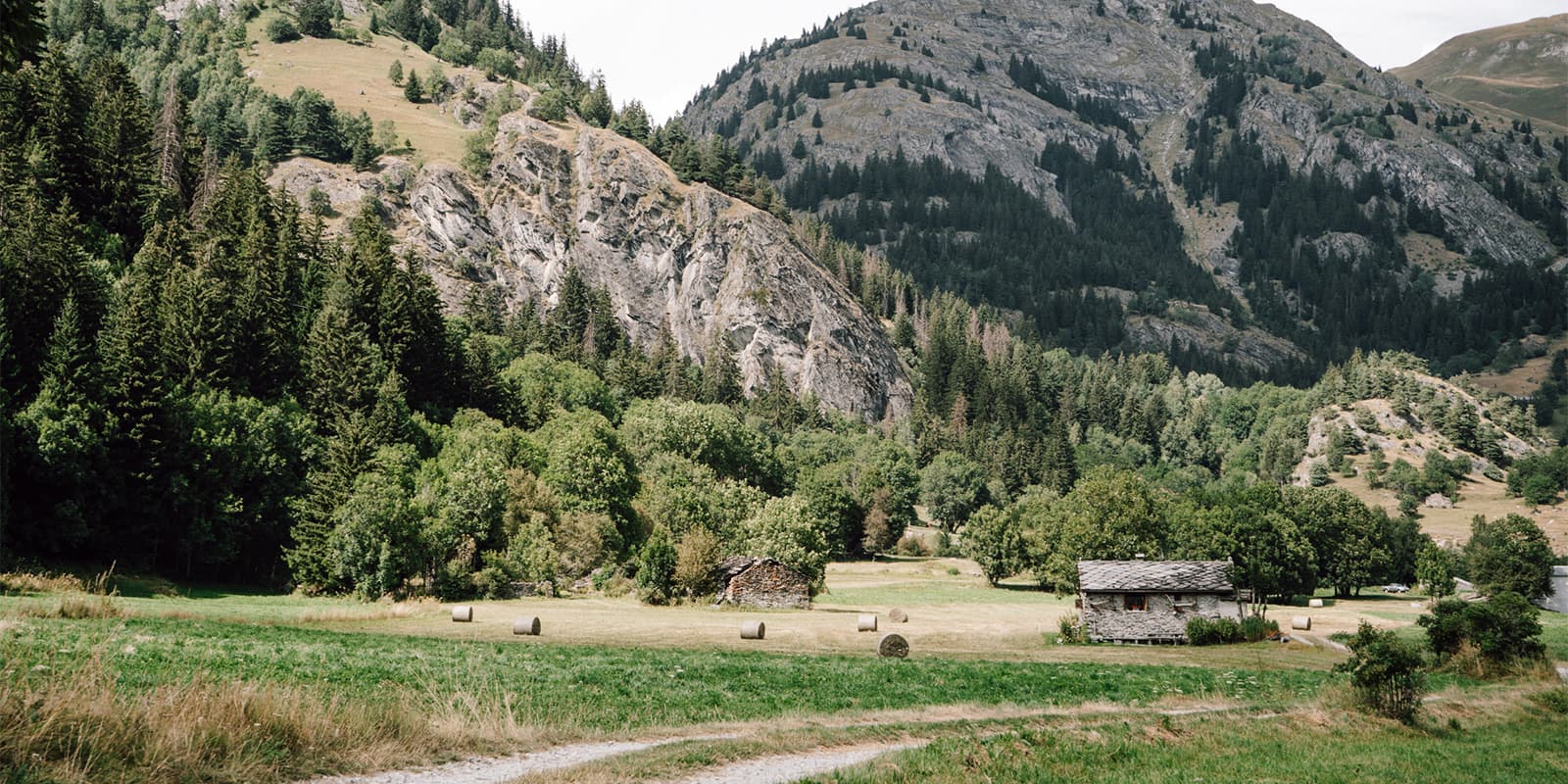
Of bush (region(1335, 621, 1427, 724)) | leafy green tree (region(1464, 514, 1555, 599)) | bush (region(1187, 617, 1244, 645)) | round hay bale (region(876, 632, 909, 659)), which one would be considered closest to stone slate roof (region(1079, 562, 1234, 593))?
bush (region(1187, 617, 1244, 645))

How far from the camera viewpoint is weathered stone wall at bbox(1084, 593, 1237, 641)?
217 ft

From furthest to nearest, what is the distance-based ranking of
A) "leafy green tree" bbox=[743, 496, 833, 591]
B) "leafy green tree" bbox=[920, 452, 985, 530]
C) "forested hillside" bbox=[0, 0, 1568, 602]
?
"leafy green tree" bbox=[920, 452, 985, 530] < "leafy green tree" bbox=[743, 496, 833, 591] < "forested hillside" bbox=[0, 0, 1568, 602]

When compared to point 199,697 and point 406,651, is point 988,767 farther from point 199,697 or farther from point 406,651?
point 406,651

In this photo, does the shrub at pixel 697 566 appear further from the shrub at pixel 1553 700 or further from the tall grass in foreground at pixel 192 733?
the tall grass in foreground at pixel 192 733

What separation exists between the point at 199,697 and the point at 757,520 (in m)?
73.6

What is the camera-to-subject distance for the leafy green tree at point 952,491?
18075cm

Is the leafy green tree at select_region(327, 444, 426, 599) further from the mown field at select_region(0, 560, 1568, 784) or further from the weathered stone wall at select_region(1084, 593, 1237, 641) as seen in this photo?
the weathered stone wall at select_region(1084, 593, 1237, 641)

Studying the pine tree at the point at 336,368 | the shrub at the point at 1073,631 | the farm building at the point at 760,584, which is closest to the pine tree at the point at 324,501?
the pine tree at the point at 336,368

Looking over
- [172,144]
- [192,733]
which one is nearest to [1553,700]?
[192,733]

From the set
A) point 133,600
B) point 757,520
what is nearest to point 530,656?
point 133,600

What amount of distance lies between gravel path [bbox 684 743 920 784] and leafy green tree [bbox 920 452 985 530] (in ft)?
529

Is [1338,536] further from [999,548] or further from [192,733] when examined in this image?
[192,733]

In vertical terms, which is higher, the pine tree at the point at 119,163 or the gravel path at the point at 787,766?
the pine tree at the point at 119,163

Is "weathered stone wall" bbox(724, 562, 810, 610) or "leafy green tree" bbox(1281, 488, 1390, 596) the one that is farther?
"leafy green tree" bbox(1281, 488, 1390, 596)
